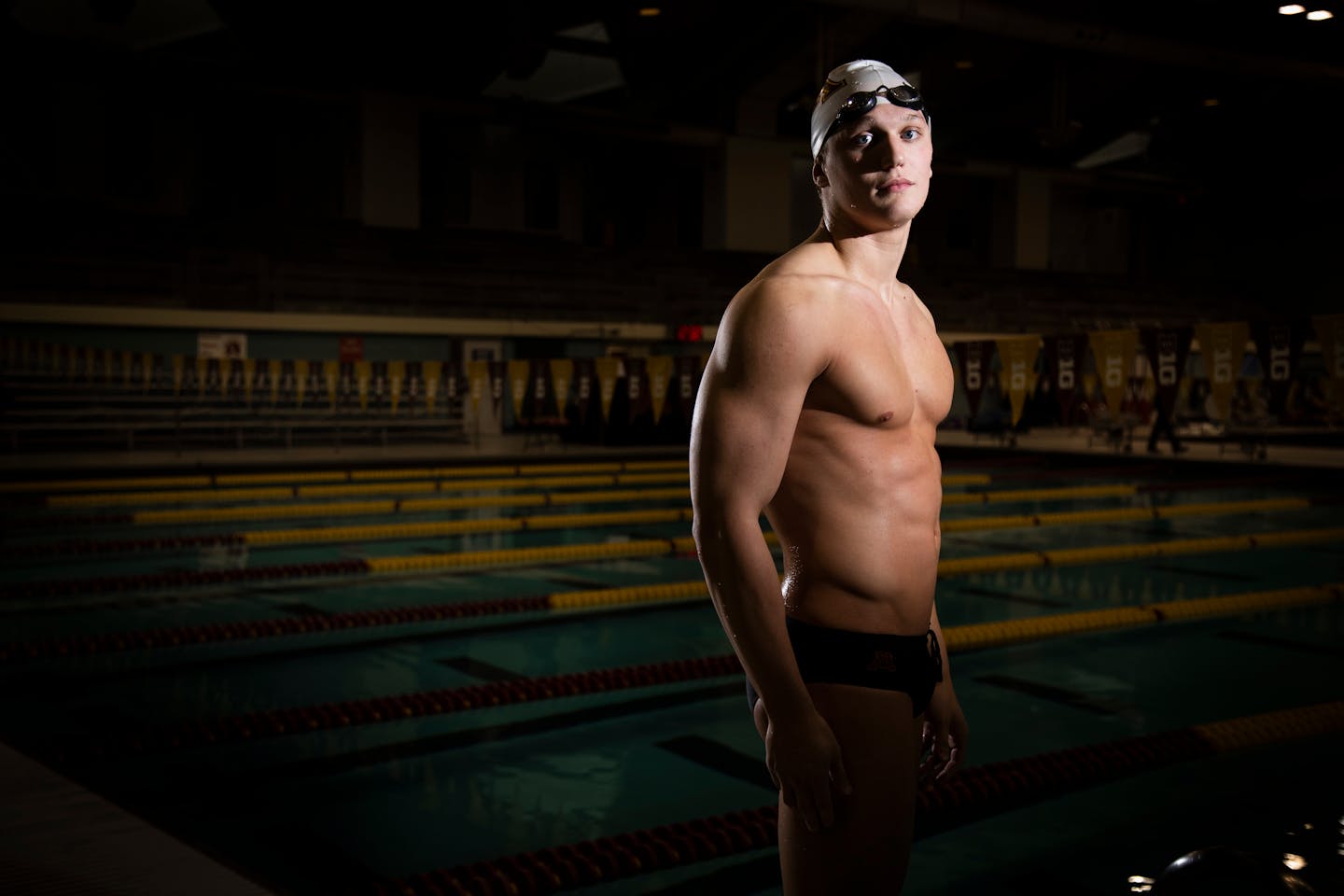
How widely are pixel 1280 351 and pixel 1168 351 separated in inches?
53.2

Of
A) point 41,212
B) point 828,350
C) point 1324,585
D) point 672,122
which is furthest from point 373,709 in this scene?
point 672,122

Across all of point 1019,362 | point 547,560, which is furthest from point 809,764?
point 1019,362

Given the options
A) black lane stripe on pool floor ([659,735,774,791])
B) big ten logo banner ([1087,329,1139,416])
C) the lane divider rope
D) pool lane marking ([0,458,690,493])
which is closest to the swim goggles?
black lane stripe on pool floor ([659,735,774,791])

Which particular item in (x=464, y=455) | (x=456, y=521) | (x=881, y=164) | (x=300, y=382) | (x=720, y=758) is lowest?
(x=720, y=758)

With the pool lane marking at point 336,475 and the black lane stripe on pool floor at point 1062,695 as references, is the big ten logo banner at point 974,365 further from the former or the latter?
the black lane stripe on pool floor at point 1062,695

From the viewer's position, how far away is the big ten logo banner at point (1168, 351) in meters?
10.6

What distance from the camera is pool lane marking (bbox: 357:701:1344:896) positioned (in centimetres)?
274

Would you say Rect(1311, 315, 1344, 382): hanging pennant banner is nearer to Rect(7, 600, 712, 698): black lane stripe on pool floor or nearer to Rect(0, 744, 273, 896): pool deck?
Rect(7, 600, 712, 698): black lane stripe on pool floor

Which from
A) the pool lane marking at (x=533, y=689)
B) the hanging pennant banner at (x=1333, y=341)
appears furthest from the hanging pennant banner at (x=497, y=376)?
the pool lane marking at (x=533, y=689)

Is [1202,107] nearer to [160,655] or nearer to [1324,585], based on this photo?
[1324,585]

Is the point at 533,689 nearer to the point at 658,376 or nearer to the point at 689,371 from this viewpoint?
the point at 658,376

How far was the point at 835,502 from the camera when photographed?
1.50 m

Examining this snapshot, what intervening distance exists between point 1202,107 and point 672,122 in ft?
39.5

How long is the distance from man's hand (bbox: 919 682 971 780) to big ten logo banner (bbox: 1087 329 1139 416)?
10109 mm
